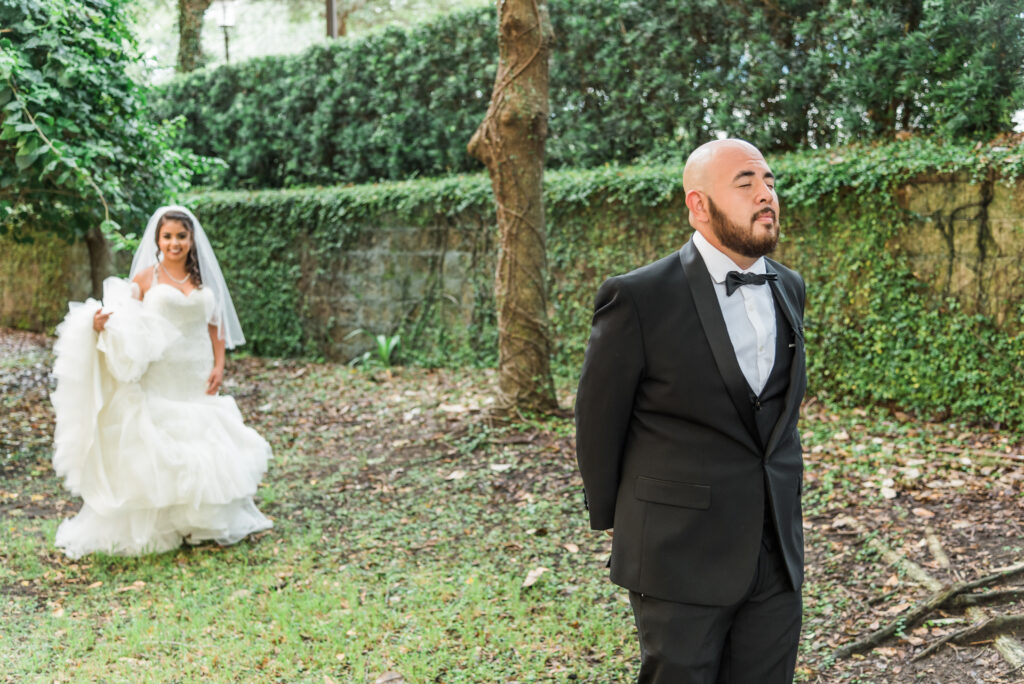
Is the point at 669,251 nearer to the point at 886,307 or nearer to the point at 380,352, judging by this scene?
the point at 886,307

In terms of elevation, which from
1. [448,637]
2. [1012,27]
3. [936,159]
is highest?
[1012,27]

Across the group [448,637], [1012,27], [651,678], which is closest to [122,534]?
[448,637]

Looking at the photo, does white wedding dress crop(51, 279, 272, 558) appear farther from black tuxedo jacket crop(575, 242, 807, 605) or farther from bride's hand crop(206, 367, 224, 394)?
black tuxedo jacket crop(575, 242, 807, 605)

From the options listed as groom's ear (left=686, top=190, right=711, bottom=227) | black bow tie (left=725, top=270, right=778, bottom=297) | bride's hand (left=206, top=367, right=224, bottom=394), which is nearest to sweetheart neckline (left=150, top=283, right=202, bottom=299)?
bride's hand (left=206, top=367, right=224, bottom=394)

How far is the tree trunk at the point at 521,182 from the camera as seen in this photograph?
7301mm

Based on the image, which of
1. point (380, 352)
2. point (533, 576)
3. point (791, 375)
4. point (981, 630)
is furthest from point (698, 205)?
point (380, 352)

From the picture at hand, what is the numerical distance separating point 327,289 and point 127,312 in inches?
212

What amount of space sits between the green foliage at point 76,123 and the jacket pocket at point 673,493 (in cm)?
526

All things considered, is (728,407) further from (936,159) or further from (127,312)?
(936,159)

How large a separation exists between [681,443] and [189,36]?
17261 millimetres

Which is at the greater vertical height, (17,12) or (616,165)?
(17,12)

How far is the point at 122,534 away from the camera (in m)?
5.88

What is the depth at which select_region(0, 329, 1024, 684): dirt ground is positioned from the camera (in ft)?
14.1

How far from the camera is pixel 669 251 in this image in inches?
338
